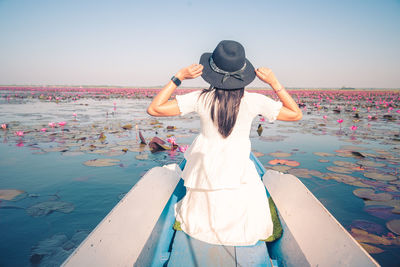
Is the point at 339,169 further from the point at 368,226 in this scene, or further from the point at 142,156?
the point at 142,156

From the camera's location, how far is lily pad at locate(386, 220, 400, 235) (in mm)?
2043

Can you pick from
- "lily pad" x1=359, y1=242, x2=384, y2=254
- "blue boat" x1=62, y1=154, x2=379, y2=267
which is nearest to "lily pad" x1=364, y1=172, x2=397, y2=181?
"lily pad" x1=359, y1=242, x2=384, y2=254

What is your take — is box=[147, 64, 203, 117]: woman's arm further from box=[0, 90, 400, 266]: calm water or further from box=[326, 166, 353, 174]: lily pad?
box=[326, 166, 353, 174]: lily pad

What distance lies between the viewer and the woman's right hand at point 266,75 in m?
1.42

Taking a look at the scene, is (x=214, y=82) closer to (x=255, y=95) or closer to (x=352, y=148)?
(x=255, y=95)

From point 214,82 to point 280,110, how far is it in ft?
1.61

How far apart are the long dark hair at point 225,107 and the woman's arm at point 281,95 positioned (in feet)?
0.61

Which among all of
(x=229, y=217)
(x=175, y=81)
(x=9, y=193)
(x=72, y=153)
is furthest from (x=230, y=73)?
(x=72, y=153)

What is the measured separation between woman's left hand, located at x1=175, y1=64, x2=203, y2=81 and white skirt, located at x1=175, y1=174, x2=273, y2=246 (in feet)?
2.58

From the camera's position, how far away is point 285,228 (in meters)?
1.53

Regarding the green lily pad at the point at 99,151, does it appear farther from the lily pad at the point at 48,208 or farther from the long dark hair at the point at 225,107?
the long dark hair at the point at 225,107

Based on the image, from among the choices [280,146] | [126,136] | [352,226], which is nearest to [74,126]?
[126,136]

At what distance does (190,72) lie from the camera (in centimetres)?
137

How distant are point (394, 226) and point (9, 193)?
4496 mm
